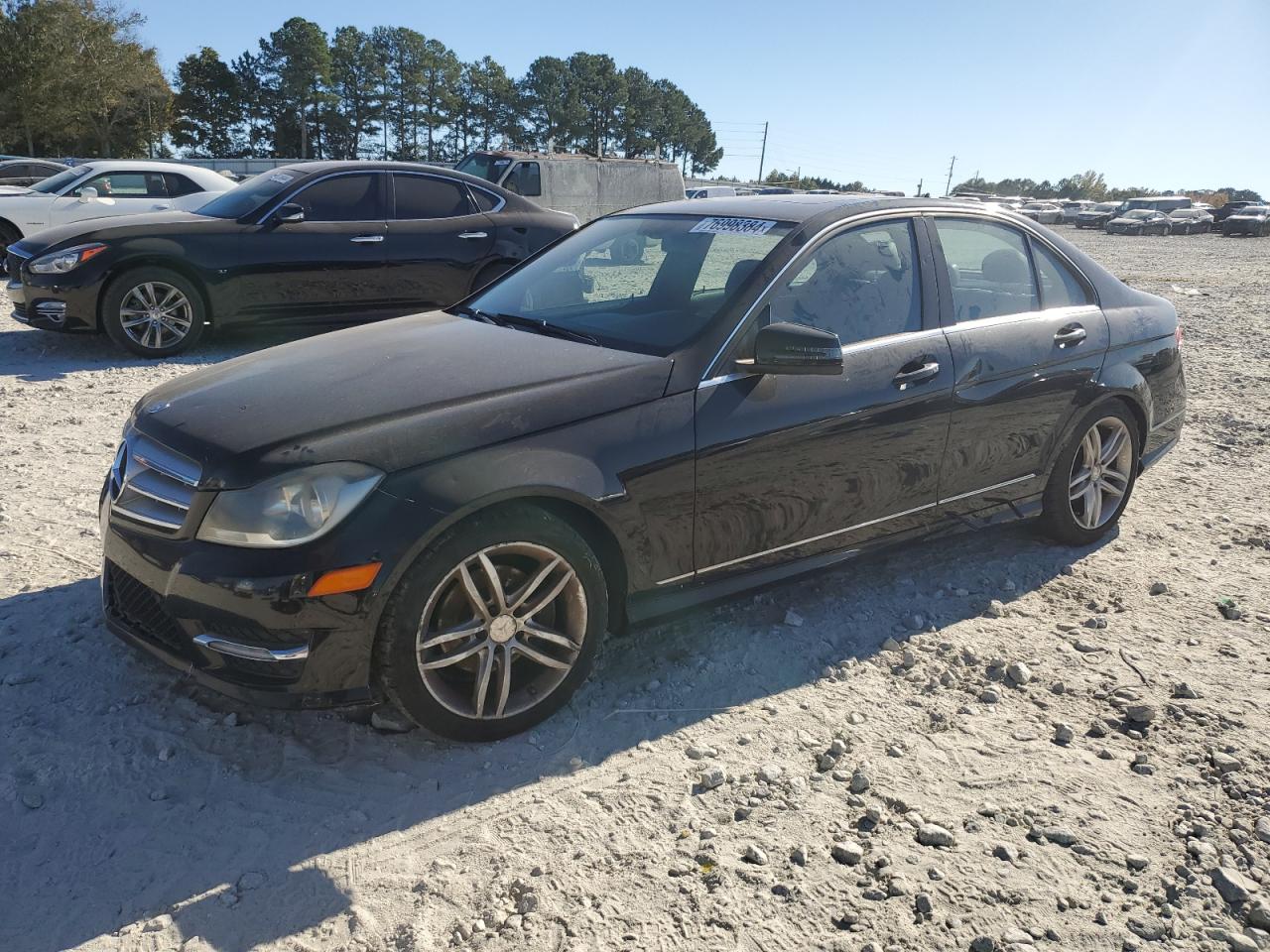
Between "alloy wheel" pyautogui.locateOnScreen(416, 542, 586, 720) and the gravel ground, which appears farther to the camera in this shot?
"alloy wheel" pyautogui.locateOnScreen(416, 542, 586, 720)

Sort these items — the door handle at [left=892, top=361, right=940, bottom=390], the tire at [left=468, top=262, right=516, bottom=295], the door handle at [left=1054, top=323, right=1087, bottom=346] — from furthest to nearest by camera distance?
the tire at [left=468, top=262, right=516, bottom=295] < the door handle at [left=1054, top=323, right=1087, bottom=346] < the door handle at [left=892, top=361, right=940, bottom=390]

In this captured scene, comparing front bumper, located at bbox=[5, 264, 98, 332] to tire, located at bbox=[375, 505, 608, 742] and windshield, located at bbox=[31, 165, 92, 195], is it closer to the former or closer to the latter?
windshield, located at bbox=[31, 165, 92, 195]

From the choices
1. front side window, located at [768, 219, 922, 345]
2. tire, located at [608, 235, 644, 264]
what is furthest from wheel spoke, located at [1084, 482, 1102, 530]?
tire, located at [608, 235, 644, 264]

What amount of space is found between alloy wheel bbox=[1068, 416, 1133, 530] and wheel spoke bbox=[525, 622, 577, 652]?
2791 millimetres

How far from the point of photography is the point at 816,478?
3.66m

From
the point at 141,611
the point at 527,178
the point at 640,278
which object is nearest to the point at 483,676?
the point at 141,611

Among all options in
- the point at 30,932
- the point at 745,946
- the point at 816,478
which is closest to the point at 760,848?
the point at 745,946

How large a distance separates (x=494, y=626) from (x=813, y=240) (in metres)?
1.93

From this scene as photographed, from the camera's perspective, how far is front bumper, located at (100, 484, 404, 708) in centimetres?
270

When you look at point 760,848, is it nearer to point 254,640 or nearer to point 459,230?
point 254,640

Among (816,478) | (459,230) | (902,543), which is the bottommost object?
(902,543)

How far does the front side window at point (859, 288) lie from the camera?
3.71 m

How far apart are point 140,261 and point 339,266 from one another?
1577 mm

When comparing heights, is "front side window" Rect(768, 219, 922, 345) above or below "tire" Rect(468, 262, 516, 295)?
above
